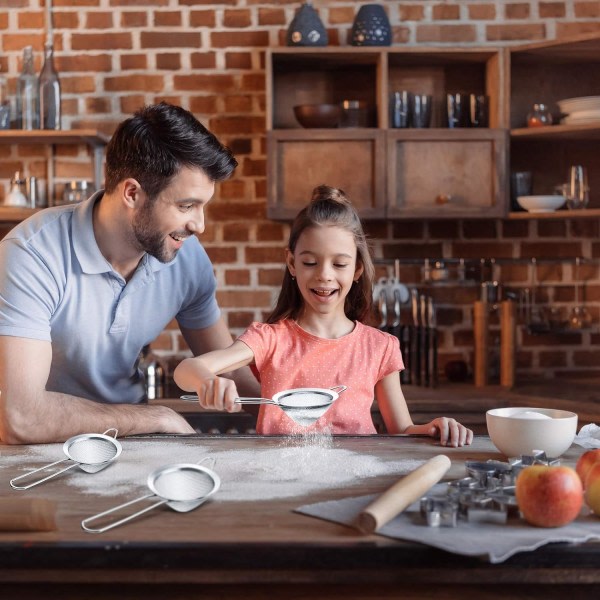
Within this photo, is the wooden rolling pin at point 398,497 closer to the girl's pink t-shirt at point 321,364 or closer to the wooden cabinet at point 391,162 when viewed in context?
the girl's pink t-shirt at point 321,364

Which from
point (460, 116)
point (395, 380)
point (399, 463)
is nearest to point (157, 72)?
point (460, 116)

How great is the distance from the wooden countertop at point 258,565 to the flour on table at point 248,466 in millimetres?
152

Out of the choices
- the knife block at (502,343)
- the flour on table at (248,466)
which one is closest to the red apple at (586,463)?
the flour on table at (248,466)

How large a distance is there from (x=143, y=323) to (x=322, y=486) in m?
0.96

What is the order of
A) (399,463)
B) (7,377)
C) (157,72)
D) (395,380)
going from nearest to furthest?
(399,463)
(7,377)
(395,380)
(157,72)

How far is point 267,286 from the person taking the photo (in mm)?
3238

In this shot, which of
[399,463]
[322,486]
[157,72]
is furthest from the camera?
[157,72]

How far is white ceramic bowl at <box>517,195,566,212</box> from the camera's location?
9.59 feet

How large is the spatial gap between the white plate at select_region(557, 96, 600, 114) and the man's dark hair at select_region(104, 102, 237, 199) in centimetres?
157

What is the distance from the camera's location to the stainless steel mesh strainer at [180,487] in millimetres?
1060

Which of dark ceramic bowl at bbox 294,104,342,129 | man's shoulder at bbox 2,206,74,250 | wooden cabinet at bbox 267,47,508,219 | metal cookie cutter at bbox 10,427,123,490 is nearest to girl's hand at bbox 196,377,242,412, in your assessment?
metal cookie cutter at bbox 10,427,123,490

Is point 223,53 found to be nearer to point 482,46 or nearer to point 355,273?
point 482,46

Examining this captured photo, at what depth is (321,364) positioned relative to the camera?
1.93 m

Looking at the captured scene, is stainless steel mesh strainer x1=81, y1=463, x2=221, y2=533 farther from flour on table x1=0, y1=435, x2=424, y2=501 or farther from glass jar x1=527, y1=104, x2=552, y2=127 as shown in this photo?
glass jar x1=527, y1=104, x2=552, y2=127
